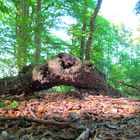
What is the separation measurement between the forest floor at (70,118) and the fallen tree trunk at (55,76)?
0.21 metres

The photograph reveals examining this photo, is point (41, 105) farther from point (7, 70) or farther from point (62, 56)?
point (7, 70)

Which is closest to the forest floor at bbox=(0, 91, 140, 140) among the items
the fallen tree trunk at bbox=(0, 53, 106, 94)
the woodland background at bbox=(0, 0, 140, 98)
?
the fallen tree trunk at bbox=(0, 53, 106, 94)

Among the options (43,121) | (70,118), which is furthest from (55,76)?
(43,121)

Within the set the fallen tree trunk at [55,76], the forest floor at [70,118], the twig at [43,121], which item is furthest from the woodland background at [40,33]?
the twig at [43,121]

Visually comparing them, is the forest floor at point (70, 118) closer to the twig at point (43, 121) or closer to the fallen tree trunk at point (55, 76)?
the twig at point (43, 121)

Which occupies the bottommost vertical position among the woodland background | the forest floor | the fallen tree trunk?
the forest floor

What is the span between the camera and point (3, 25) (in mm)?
13688

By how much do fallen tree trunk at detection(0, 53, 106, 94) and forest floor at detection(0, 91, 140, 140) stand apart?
0.21 meters

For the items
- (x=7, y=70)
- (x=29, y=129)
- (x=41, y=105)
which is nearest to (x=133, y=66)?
(x=7, y=70)

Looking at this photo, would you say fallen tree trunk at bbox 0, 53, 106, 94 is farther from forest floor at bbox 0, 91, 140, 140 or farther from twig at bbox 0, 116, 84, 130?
twig at bbox 0, 116, 84, 130

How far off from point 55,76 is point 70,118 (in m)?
1.31

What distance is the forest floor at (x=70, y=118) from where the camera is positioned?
86.0 inches

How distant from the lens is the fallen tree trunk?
13.0 ft

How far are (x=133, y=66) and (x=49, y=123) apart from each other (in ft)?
37.7
